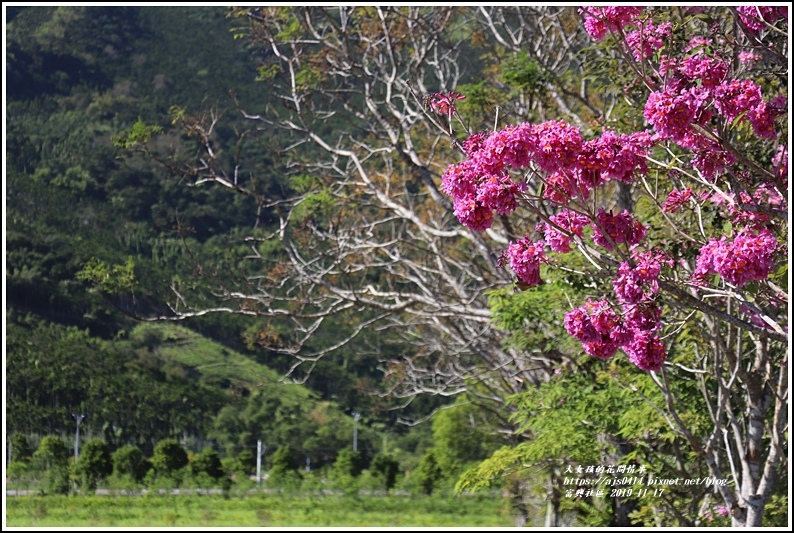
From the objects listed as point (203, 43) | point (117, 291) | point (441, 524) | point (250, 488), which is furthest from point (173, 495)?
point (203, 43)

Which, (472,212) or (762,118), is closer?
(472,212)

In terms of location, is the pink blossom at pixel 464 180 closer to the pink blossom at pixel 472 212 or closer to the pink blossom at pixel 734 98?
the pink blossom at pixel 472 212

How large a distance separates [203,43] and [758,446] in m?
39.9

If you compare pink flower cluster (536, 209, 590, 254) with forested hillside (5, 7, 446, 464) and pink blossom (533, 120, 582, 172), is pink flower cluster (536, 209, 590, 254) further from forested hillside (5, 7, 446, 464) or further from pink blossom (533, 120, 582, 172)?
forested hillside (5, 7, 446, 464)

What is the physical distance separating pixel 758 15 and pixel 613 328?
1218mm

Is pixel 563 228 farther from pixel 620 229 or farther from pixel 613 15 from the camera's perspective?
pixel 613 15

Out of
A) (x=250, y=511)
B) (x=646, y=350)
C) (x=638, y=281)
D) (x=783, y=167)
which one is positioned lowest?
(x=250, y=511)

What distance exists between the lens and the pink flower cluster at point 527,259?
2896mm

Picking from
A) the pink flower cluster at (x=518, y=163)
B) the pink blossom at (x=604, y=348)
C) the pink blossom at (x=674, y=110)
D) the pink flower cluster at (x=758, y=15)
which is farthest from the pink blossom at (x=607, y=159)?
the pink flower cluster at (x=758, y=15)

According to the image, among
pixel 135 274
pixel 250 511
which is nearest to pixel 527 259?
pixel 250 511

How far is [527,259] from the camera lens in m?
2.89

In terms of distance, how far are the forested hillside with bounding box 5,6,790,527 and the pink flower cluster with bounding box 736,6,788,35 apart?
0.04 ft

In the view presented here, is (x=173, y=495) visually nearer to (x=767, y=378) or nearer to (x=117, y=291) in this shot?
(x=117, y=291)

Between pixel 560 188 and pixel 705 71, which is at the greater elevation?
pixel 705 71
